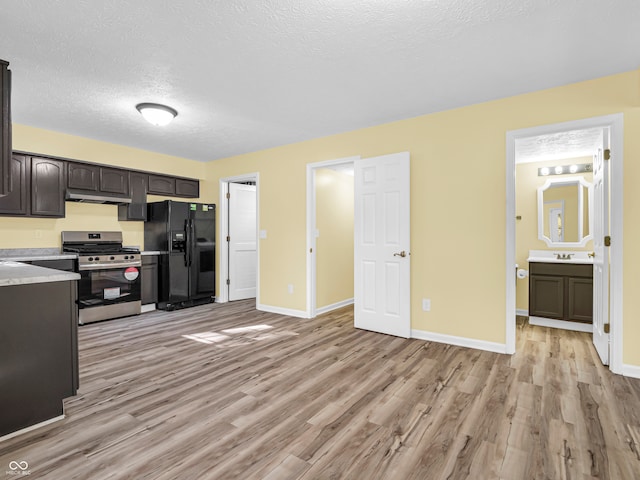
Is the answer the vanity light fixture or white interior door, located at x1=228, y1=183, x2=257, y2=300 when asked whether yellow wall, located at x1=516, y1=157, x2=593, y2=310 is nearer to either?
the vanity light fixture

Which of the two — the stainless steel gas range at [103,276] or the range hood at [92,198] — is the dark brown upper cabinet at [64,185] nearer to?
the range hood at [92,198]

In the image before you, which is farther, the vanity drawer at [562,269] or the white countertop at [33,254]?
the vanity drawer at [562,269]

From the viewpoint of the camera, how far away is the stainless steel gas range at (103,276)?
13.7ft

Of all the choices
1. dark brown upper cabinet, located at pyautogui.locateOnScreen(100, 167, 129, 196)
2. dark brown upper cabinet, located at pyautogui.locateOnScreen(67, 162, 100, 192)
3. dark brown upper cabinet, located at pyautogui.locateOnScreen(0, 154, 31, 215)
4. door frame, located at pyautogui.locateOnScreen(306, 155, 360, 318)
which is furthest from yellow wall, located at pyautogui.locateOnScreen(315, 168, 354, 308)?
dark brown upper cabinet, located at pyautogui.locateOnScreen(0, 154, 31, 215)

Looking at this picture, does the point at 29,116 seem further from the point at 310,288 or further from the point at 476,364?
the point at 476,364

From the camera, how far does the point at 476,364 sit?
9.39 ft

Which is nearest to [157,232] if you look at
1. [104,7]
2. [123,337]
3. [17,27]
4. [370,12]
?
[123,337]

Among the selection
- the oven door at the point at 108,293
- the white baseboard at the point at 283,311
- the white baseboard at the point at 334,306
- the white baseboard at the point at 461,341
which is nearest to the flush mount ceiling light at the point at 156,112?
the oven door at the point at 108,293

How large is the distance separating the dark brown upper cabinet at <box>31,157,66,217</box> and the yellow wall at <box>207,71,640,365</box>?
3733mm

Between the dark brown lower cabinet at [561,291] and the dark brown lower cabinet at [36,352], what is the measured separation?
4.90 m

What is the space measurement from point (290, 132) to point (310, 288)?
2.08m

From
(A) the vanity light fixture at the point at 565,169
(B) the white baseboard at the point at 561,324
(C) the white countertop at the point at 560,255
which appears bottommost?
(B) the white baseboard at the point at 561,324

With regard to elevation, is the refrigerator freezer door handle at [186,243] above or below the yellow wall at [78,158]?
below

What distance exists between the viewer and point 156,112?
3262 mm
